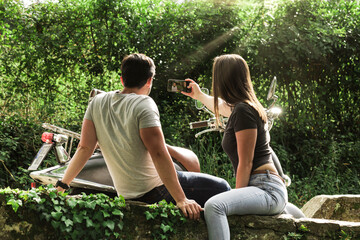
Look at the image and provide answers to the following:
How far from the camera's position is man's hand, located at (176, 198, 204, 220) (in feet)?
8.39

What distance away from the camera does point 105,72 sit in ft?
20.4

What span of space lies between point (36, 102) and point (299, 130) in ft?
12.4

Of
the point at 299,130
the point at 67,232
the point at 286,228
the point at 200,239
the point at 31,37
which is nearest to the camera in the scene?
the point at 67,232

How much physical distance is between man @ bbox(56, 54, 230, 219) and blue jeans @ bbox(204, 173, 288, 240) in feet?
0.37

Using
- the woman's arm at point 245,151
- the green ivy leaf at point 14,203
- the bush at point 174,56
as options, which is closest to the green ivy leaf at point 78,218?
the green ivy leaf at point 14,203

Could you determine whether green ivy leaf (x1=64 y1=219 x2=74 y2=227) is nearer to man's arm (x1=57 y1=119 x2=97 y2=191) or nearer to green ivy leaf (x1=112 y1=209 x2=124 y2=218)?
green ivy leaf (x1=112 y1=209 x2=124 y2=218)

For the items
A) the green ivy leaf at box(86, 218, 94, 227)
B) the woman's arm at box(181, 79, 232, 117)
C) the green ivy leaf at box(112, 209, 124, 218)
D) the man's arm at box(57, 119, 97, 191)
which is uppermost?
the woman's arm at box(181, 79, 232, 117)

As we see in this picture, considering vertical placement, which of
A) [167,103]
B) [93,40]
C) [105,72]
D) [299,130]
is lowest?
[299,130]

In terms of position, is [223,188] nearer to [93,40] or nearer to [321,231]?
[321,231]

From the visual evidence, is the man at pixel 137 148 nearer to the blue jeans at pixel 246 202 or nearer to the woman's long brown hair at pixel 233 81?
the blue jeans at pixel 246 202

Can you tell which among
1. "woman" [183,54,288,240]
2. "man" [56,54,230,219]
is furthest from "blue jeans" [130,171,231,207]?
"woman" [183,54,288,240]

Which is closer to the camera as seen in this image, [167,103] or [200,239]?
[200,239]

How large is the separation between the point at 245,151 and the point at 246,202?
29cm

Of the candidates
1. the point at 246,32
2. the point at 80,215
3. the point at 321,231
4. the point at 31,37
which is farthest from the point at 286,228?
the point at 31,37
